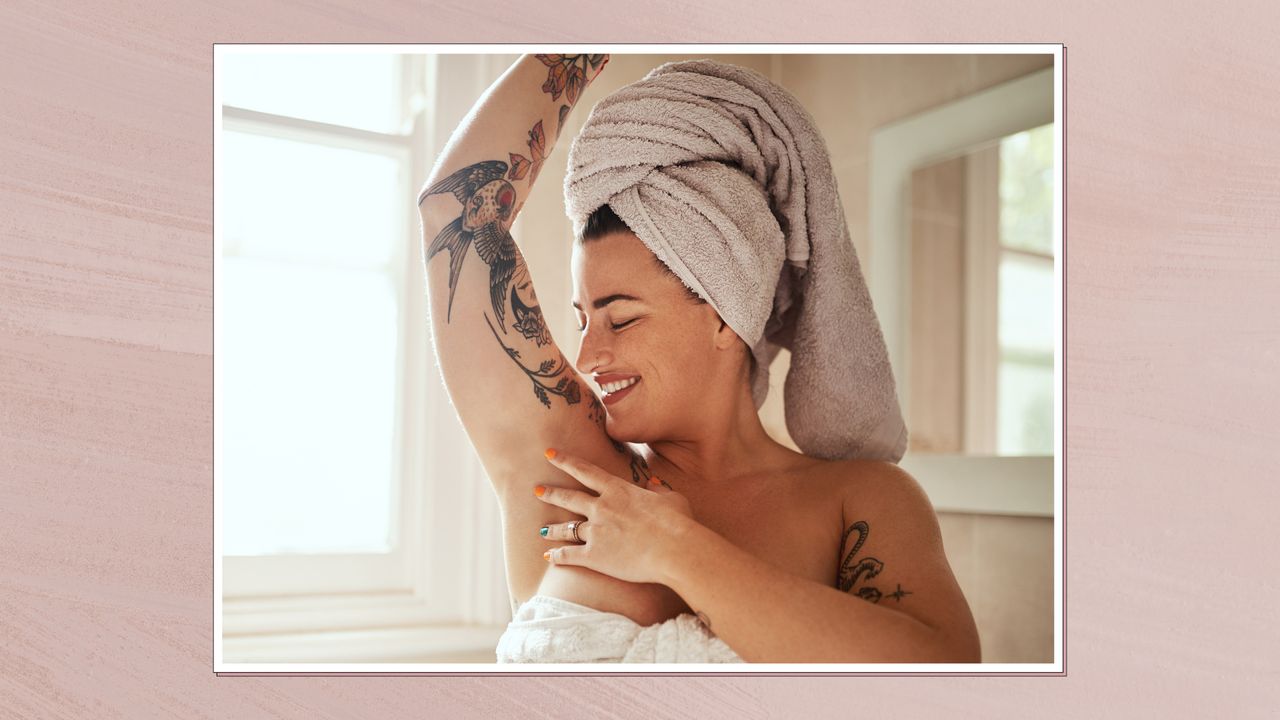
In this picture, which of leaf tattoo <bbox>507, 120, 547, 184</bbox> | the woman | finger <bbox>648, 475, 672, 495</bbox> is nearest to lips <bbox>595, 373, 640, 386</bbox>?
the woman

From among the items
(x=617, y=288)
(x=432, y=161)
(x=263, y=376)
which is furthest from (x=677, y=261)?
(x=263, y=376)

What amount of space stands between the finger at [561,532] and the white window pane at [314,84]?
51cm

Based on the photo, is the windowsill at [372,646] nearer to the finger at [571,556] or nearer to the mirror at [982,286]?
the finger at [571,556]

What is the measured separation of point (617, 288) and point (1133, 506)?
672mm

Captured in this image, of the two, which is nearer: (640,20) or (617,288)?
(617,288)

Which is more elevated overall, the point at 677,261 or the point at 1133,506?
the point at 677,261

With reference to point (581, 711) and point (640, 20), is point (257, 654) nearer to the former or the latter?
point (581, 711)

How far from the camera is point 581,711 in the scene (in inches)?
49.4

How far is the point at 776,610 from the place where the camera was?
3.85ft

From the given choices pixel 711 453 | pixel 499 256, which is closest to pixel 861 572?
pixel 711 453

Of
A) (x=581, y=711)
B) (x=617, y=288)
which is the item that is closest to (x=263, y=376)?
(x=617, y=288)

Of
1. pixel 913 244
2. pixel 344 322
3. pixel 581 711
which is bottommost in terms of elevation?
pixel 581 711

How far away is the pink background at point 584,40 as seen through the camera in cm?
127

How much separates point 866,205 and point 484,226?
47 centimetres
